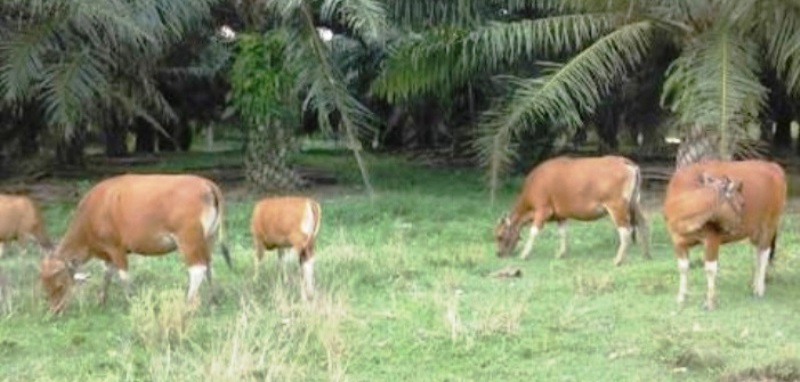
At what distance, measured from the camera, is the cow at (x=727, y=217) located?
9125 mm

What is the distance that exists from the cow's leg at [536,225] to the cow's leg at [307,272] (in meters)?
3.25

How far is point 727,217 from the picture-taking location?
9062mm

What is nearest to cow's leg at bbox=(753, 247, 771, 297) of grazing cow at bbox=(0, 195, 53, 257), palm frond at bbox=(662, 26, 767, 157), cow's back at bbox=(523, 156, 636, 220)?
cow's back at bbox=(523, 156, 636, 220)

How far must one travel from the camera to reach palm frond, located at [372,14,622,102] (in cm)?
1428

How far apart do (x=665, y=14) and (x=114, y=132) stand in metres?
18.7

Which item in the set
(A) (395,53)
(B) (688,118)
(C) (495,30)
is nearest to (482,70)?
(A) (395,53)

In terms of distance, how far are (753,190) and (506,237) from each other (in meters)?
3.54

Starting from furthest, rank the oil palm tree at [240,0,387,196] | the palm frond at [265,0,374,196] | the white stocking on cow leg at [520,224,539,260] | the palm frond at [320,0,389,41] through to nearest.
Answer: the palm frond at [265,0,374,196]
the oil palm tree at [240,0,387,196]
the palm frond at [320,0,389,41]
the white stocking on cow leg at [520,224,539,260]

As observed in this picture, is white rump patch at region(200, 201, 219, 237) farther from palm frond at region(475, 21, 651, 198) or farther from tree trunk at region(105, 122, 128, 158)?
tree trunk at region(105, 122, 128, 158)

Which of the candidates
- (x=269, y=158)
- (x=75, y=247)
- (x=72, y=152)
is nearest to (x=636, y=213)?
(x=75, y=247)

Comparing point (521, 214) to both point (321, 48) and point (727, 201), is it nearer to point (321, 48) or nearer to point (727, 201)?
point (321, 48)

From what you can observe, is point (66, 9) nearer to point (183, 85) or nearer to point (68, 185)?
point (68, 185)

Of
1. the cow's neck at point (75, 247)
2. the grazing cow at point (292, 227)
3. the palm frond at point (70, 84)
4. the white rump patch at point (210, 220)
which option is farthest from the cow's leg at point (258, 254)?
the palm frond at point (70, 84)

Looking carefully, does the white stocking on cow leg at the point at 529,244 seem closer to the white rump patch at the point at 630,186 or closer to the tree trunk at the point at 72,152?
the white rump patch at the point at 630,186
